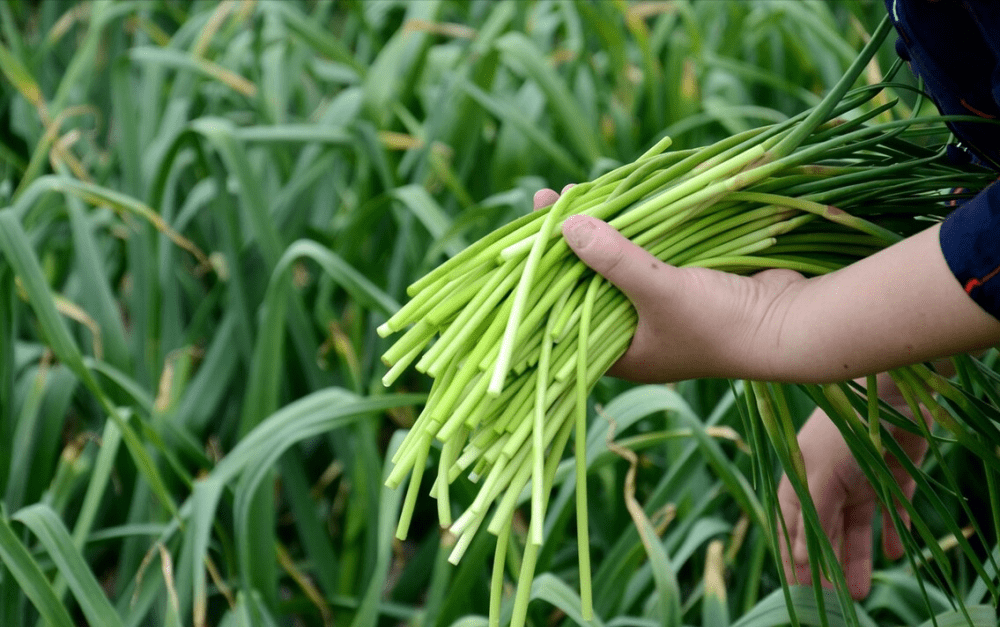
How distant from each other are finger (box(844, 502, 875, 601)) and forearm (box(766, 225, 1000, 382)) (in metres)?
0.31

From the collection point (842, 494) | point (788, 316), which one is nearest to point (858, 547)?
point (842, 494)

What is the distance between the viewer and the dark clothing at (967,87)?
48 cm

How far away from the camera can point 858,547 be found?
0.81 metres

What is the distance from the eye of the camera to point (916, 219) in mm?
626

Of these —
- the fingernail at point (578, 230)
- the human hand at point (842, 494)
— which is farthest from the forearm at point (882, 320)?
the human hand at point (842, 494)

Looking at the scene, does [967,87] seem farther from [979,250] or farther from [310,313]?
[310,313]

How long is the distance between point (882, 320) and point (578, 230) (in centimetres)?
16

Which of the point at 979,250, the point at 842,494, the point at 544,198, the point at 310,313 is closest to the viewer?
the point at 979,250

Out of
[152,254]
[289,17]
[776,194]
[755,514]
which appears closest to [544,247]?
[776,194]

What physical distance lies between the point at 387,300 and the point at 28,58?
3.46ft

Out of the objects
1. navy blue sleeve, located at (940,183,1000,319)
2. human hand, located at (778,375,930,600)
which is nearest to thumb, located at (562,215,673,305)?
navy blue sleeve, located at (940,183,1000,319)

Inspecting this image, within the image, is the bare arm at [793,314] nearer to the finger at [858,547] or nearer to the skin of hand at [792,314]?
the skin of hand at [792,314]

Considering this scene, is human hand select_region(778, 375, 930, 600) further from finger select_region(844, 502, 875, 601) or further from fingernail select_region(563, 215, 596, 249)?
fingernail select_region(563, 215, 596, 249)

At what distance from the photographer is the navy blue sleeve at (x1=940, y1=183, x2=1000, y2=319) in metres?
0.48
